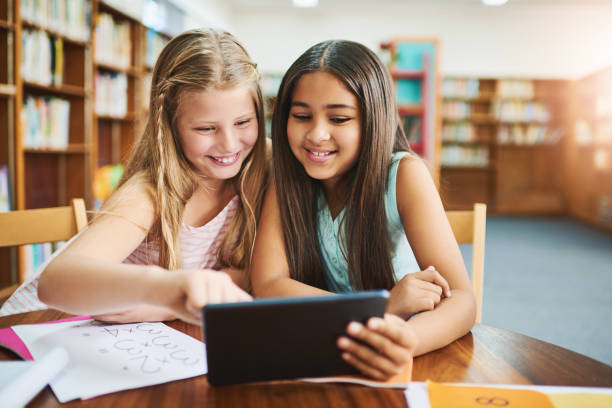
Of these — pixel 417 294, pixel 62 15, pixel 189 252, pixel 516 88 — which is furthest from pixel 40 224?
pixel 516 88

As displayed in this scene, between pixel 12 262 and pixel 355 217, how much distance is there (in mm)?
2167

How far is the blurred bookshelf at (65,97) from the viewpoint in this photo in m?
2.37

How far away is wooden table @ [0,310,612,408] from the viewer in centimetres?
54

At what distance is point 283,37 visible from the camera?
24.1 feet

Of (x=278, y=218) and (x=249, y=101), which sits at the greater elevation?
(x=249, y=101)

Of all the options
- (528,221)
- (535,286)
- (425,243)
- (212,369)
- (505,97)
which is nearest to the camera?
(212,369)

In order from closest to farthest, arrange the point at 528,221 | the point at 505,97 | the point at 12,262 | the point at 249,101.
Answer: the point at 249,101 < the point at 12,262 < the point at 528,221 < the point at 505,97

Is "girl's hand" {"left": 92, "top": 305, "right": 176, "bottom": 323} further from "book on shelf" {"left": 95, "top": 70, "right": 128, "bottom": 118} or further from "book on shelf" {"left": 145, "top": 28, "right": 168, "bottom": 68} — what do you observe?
"book on shelf" {"left": 145, "top": 28, "right": 168, "bottom": 68}

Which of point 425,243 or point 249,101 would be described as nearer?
point 425,243

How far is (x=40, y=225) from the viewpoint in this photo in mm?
1229

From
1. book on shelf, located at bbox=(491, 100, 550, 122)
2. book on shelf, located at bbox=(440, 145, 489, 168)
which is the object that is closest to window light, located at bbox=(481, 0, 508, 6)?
book on shelf, located at bbox=(491, 100, 550, 122)

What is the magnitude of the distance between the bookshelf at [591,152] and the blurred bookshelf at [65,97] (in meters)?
5.36

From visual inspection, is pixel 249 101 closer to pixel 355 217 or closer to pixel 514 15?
pixel 355 217

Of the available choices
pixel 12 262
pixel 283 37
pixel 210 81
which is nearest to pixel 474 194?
pixel 283 37
